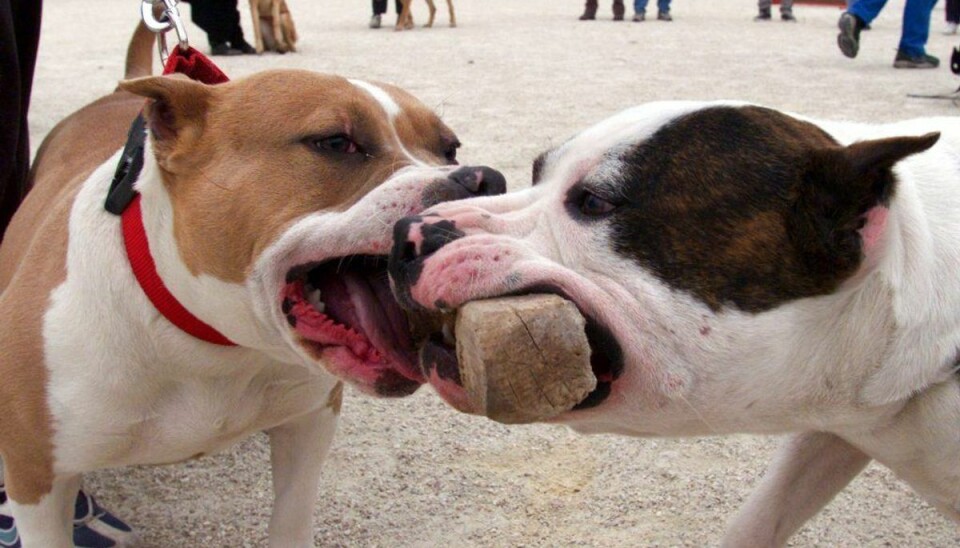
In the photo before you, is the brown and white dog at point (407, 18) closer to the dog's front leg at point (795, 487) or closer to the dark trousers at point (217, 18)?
the dark trousers at point (217, 18)

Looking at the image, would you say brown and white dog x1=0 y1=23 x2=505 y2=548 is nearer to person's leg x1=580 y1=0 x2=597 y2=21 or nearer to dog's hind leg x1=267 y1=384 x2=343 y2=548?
dog's hind leg x1=267 y1=384 x2=343 y2=548

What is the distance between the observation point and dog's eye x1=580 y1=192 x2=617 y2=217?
2.10 metres

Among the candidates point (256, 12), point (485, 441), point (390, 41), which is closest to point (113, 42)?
point (256, 12)

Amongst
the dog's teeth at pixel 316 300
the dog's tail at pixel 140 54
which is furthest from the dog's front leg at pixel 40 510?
the dog's tail at pixel 140 54

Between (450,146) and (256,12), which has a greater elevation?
(450,146)

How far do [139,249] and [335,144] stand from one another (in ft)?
1.68

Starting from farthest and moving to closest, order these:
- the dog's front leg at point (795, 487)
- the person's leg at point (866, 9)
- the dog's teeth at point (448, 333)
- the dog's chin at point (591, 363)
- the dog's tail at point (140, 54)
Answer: the person's leg at point (866, 9)
the dog's tail at point (140, 54)
the dog's front leg at point (795, 487)
the dog's teeth at point (448, 333)
the dog's chin at point (591, 363)

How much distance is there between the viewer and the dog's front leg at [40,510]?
8.54ft

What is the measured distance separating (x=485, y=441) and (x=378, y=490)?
44cm

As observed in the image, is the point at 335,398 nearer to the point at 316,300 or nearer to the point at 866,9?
the point at 316,300

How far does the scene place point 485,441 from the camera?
12.1 feet

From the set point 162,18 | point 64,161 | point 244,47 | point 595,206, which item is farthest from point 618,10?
point 595,206

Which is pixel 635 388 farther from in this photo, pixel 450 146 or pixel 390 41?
pixel 390 41

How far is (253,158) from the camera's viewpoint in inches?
95.8
